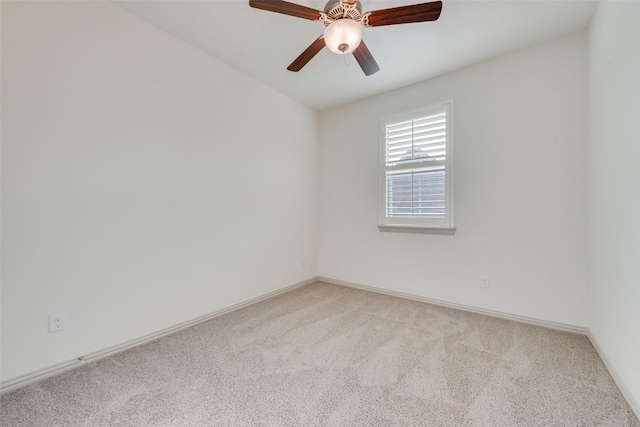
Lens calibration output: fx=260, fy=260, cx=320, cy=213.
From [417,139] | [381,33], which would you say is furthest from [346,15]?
[417,139]

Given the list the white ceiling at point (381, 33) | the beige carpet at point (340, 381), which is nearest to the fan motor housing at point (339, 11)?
the white ceiling at point (381, 33)

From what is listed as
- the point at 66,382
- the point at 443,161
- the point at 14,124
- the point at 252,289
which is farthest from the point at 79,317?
the point at 443,161

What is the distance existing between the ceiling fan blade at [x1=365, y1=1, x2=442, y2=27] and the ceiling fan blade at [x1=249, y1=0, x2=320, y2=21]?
1.16 feet

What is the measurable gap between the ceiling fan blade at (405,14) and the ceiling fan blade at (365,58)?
174mm

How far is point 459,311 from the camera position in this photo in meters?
2.67

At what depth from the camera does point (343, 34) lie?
1.56m

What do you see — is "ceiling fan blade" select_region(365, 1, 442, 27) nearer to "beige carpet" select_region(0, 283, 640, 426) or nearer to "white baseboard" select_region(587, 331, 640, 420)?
"beige carpet" select_region(0, 283, 640, 426)

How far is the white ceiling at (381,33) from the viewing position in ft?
6.27

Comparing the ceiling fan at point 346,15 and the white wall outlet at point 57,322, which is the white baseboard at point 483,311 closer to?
the ceiling fan at point 346,15

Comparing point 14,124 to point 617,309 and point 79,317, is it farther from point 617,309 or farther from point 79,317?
point 617,309

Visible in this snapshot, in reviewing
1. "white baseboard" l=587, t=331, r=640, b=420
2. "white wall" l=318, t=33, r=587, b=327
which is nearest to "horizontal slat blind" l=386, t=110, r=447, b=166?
"white wall" l=318, t=33, r=587, b=327

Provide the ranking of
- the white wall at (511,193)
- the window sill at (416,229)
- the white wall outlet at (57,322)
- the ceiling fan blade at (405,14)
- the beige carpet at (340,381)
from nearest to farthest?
the beige carpet at (340,381), the ceiling fan blade at (405,14), the white wall outlet at (57,322), the white wall at (511,193), the window sill at (416,229)

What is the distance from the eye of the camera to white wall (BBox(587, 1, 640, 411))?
1.37 meters

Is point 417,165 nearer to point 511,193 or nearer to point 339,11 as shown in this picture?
point 511,193
